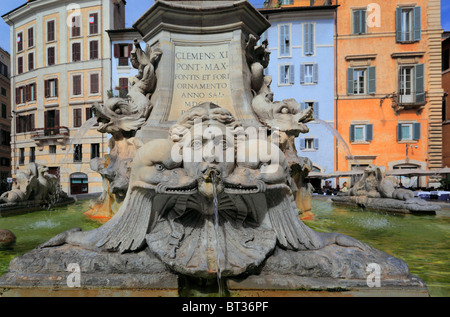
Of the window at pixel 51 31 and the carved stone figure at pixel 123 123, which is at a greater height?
the window at pixel 51 31

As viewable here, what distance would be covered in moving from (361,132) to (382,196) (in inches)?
733

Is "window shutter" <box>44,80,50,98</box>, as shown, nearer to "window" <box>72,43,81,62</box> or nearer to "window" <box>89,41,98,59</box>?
"window" <box>72,43,81,62</box>

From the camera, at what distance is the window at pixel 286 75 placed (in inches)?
958

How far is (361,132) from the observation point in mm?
23406

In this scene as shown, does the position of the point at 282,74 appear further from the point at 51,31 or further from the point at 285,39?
the point at 51,31

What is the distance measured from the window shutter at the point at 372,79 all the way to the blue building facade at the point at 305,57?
272 centimetres

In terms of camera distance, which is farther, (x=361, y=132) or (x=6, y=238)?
(x=361, y=132)

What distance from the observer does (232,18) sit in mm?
4824

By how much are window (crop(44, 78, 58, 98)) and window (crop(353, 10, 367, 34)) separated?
2707cm

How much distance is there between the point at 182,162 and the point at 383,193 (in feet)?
18.7

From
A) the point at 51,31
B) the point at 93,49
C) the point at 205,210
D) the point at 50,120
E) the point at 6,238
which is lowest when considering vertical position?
the point at 6,238

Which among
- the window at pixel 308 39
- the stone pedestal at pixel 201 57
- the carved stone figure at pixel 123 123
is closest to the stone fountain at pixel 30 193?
the carved stone figure at pixel 123 123

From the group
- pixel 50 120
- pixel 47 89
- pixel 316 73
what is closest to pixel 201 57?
pixel 316 73

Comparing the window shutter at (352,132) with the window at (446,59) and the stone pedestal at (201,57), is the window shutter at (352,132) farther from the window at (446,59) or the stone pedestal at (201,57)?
the stone pedestal at (201,57)
